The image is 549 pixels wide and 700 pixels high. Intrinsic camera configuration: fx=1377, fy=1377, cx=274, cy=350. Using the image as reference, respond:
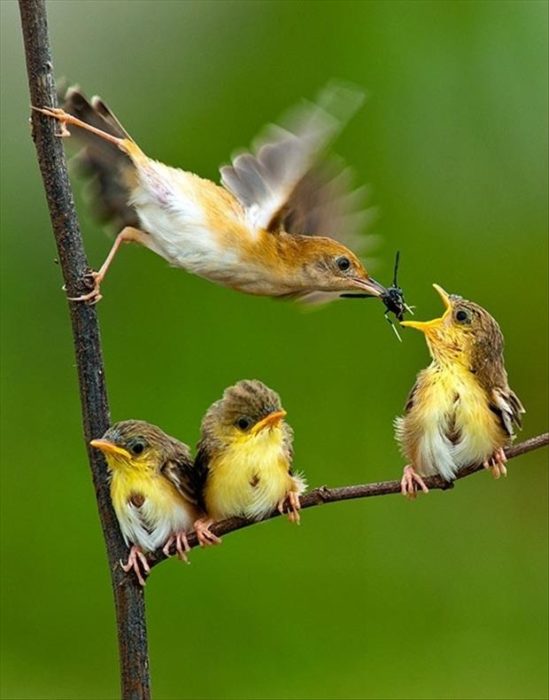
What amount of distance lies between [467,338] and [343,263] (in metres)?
0.33

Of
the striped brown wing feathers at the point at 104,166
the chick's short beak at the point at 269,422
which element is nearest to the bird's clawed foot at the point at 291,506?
the chick's short beak at the point at 269,422

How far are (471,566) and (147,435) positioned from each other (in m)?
2.27

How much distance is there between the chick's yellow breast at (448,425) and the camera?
5.57 feet

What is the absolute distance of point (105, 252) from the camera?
3.85 meters

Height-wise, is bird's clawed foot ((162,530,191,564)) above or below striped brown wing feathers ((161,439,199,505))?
below

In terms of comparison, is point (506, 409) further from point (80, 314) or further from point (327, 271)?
point (80, 314)

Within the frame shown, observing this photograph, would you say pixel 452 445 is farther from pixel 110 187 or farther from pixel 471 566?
pixel 471 566

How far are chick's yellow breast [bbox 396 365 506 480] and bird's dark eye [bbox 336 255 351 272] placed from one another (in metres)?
0.29

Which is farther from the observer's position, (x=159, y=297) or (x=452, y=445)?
(x=159, y=297)

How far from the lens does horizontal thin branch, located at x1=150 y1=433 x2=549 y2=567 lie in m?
1.43

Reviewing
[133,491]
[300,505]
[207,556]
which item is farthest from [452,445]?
[207,556]

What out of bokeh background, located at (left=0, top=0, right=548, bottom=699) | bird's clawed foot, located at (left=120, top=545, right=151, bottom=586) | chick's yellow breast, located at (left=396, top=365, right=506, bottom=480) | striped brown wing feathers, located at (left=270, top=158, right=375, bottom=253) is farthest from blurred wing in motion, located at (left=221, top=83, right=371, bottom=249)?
bokeh background, located at (left=0, top=0, right=548, bottom=699)

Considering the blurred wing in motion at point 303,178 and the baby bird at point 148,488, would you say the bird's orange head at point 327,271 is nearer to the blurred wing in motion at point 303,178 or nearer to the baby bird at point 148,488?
the blurred wing in motion at point 303,178

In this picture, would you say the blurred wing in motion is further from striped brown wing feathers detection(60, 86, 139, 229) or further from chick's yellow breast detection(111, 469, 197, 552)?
chick's yellow breast detection(111, 469, 197, 552)
